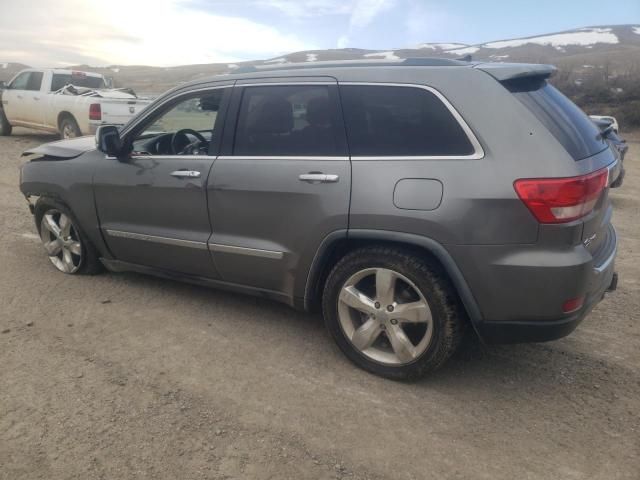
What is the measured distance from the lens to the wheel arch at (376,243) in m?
2.88

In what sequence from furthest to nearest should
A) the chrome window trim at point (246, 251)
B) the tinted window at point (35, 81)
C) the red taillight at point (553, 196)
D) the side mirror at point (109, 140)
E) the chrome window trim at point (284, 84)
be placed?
the tinted window at point (35, 81), the side mirror at point (109, 140), the chrome window trim at point (246, 251), the chrome window trim at point (284, 84), the red taillight at point (553, 196)

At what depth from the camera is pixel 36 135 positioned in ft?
51.4

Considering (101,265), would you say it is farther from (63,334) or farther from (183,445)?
(183,445)

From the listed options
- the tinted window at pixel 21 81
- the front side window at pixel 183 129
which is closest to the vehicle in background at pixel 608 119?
the front side window at pixel 183 129

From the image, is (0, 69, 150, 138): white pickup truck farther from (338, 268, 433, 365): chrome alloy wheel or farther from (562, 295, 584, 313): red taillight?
(562, 295, 584, 313): red taillight

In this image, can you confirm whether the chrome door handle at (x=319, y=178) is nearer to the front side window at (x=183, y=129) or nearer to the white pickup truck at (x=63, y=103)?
the front side window at (x=183, y=129)

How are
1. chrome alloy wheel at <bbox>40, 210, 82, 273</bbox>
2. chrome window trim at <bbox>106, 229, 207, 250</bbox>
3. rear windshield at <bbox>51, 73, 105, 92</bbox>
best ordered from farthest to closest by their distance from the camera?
rear windshield at <bbox>51, 73, 105, 92</bbox> < chrome alloy wheel at <bbox>40, 210, 82, 273</bbox> < chrome window trim at <bbox>106, 229, 207, 250</bbox>

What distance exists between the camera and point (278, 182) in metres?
3.37

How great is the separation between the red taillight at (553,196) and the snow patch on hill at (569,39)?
8795cm

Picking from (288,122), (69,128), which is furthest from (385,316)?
(69,128)

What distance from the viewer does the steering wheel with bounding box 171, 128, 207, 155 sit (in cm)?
436

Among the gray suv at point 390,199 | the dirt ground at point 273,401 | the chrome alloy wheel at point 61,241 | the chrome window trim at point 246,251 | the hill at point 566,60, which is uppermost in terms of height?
the hill at point 566,60

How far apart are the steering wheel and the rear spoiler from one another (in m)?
2.29

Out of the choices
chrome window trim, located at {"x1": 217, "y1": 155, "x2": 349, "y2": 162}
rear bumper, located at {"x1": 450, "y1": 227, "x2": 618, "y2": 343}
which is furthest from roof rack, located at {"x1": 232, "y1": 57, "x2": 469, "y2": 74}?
rear bumper, located at {"x1": 450, "y1": 227, "x2": 618, "y2": 343}
